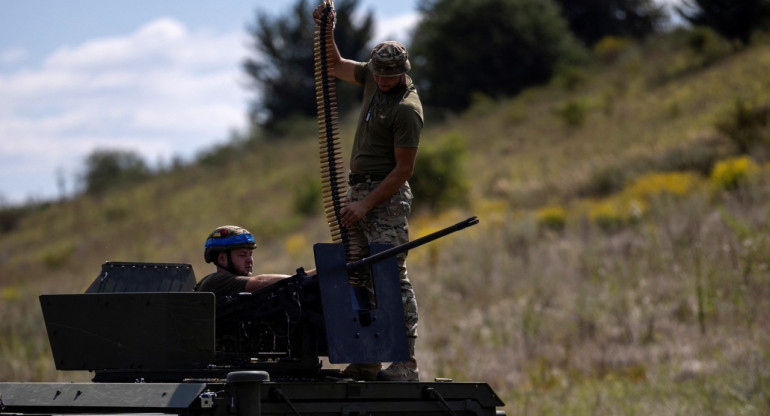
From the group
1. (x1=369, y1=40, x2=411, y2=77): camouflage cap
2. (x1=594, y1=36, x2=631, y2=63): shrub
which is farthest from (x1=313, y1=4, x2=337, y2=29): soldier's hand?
(x1=594, y1=36, x2=631, y2=63): shrub

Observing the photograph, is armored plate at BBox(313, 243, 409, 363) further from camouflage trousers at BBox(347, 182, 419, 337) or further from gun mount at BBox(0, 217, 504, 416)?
camouflage trousers at BBox(347, 182, 419, 337)

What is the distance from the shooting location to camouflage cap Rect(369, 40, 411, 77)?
6808mm

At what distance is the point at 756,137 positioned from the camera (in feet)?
68.4

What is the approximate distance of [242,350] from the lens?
6.52 m

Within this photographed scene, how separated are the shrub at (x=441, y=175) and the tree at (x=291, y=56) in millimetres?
24766

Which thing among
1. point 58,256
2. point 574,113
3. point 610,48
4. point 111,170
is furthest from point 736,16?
point 111,170

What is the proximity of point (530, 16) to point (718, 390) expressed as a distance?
3890 centimetres

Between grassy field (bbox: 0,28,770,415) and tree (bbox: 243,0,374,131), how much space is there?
17014mm

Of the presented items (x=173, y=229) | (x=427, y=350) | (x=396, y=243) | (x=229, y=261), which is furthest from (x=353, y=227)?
(x=173, y=229)

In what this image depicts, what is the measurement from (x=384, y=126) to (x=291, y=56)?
157 feet

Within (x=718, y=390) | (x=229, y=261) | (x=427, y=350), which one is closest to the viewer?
(x=229, y=261)

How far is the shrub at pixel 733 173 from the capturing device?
61.0 ft

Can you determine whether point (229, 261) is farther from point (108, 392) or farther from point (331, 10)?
point (331, 10)

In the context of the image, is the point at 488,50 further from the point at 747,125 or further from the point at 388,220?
the point at 388,220
